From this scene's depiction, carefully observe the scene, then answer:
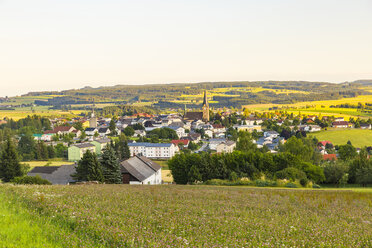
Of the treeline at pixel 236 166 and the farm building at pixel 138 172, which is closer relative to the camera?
the treeline at pixel 236 166

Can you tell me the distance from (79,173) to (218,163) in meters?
16.9

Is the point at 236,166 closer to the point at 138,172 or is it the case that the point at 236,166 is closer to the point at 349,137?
the point at 138,172

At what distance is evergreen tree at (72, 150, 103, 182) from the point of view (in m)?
33.1

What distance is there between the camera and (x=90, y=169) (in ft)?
110

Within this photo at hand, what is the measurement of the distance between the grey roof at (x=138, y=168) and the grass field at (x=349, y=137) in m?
75.5

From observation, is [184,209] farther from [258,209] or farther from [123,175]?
[123,175]

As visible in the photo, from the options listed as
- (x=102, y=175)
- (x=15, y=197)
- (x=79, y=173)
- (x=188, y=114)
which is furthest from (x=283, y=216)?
(x=188, y=114)

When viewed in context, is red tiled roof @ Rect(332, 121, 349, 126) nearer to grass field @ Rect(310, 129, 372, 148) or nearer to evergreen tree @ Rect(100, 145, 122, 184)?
grass field @ Rect(310, 129, 372, 148)

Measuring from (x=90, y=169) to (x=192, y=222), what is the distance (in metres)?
26.8

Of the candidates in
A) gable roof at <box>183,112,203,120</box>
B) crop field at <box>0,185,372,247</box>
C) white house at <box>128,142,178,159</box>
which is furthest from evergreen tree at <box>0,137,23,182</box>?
gable roof at <box>183,112,203,120</box>

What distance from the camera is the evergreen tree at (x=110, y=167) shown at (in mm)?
34500

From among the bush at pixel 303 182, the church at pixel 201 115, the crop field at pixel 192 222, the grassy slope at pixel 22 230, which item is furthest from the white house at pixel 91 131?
the grassy slope at pixel 22 230

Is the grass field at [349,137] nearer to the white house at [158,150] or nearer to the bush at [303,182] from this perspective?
the white house at [158,150]

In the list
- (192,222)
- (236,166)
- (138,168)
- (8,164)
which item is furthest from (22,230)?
(138,168)
